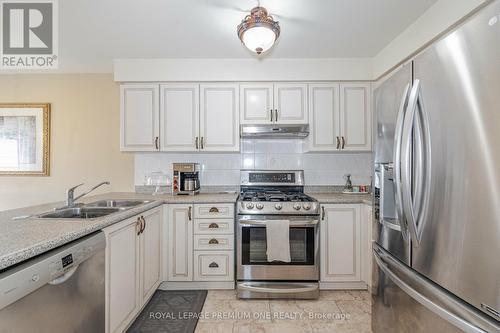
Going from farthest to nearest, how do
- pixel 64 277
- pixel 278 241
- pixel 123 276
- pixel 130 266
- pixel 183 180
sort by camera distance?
pixel 183 180 < pixel 278 241 < pixel 130 266 < pixel 123 276 < pixel 64 277

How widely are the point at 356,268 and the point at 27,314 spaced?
8.02 ft

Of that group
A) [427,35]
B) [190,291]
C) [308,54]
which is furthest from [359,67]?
[190,291]

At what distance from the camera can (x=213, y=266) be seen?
8.02ft

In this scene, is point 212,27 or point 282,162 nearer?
point 212,27

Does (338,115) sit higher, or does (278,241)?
(338,115)

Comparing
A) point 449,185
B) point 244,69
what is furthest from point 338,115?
point 449,185

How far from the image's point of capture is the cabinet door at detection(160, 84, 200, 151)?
2.79 metres

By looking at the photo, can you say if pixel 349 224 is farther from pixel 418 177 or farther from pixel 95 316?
pixel 95 316

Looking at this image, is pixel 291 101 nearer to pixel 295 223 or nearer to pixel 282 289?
pixel 295 223

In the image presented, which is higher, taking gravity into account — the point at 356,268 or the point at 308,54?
the point at 308,54

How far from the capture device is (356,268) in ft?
8.04

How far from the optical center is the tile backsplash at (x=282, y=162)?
3082 mm

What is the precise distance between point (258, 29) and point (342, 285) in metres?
2.42

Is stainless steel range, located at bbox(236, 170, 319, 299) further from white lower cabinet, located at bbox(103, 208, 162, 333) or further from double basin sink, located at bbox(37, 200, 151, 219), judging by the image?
double basin sink, located at bbox(37, 200, 151, 219)
